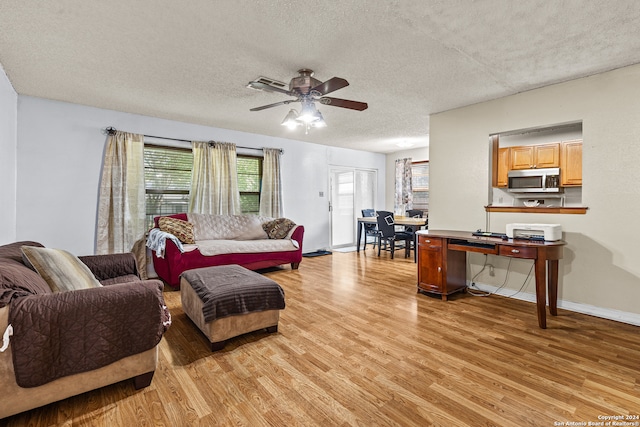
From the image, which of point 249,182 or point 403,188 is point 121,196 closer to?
point 249,182

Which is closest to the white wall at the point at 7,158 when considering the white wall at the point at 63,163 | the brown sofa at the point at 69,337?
the white wall at the point at 63,163

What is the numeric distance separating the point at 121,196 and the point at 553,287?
17.7ft

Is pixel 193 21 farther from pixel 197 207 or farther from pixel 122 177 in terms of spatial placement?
pixel 197 207

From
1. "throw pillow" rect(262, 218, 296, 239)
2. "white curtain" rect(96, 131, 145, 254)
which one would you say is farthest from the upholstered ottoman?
"throw pillow" rect(262, 218, 296, 239)

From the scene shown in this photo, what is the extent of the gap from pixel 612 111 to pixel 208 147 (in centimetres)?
519

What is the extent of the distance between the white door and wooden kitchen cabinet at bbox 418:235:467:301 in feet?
11.9

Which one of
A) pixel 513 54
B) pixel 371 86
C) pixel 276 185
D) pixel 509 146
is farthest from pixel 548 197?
pixel 276 185

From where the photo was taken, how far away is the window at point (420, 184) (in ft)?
23.4

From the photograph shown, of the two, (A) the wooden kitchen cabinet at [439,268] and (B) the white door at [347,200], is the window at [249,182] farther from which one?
(A) the wooden kitchen cabinet at [439,268]

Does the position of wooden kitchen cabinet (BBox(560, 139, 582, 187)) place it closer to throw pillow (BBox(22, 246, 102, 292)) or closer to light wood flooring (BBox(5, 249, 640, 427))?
light wood flooring (BBox(5, 249, 640, 427))

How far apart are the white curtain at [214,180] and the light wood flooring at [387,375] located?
2.31 metres

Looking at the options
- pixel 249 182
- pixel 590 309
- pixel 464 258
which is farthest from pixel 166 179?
pixel 590 309

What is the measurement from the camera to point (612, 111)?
9.66 feet

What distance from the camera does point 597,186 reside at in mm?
3053
